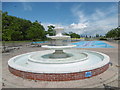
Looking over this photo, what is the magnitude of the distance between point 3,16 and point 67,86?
1729cm

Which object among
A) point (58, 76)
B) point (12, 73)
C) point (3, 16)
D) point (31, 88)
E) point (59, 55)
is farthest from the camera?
point (3, 16)

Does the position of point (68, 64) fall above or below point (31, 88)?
above

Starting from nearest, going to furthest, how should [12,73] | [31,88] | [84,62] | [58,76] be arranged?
1. [31,88]
2. [58,76]
3. [12,73]
4. [84,62]

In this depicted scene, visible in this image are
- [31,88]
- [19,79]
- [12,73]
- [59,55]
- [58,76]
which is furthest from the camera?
[59,55]

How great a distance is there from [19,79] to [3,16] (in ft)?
49.8

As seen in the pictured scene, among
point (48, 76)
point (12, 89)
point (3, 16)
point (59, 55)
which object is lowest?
point (12, 89)

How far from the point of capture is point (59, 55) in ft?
26.9

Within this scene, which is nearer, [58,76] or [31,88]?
[31,88]

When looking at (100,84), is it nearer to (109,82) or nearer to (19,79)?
(109,82)

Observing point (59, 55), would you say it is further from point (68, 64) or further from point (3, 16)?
point (3, 16)

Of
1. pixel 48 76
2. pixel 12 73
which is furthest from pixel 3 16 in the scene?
pixel 48 76

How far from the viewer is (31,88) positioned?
432 cm

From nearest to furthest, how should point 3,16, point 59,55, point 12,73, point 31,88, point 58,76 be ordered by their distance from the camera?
1. point 31,88
2. point 58,76
3. point 12,73
4. point 59,55
5. point 3,16

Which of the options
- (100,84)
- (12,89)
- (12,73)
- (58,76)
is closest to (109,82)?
(100,84)
